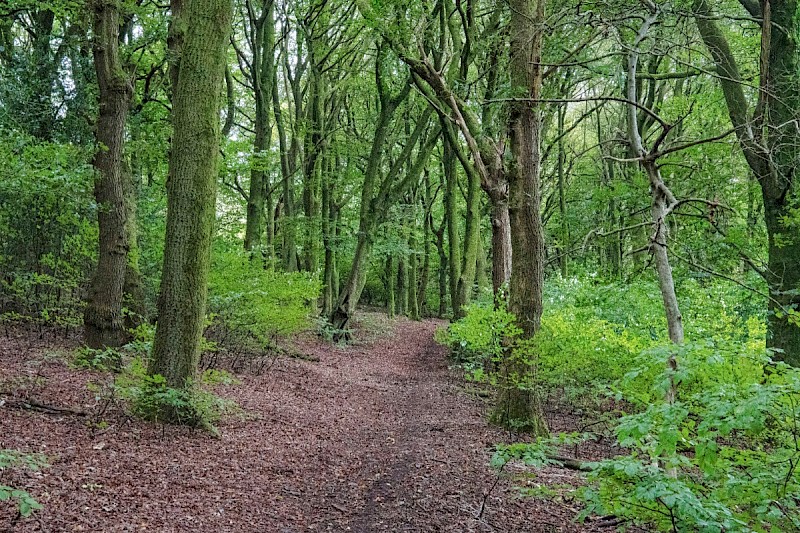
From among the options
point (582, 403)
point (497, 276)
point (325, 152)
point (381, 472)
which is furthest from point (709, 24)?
point (325, 152)

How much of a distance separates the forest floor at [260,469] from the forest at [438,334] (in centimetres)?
3

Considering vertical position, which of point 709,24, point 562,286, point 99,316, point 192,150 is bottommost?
point 99,316

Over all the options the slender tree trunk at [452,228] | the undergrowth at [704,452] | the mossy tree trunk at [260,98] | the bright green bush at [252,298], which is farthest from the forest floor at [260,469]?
the slender tree trunk at [452,228]

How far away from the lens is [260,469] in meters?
5.38

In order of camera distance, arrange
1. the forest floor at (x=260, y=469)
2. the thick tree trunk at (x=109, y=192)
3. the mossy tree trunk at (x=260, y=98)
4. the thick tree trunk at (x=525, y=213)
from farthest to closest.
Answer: the mossy tree trunk at (x=260, y=98) < the thick tree trunk at (x=109, y=192) < the thick tree trunk at (x=525, y=213) < the forest floor at (x=260, y=469)

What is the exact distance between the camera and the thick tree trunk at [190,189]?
6.04 meters

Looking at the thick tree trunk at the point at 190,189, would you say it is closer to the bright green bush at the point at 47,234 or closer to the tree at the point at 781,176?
the bright green bush at the point at 47,234

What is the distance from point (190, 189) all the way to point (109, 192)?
2.61 m

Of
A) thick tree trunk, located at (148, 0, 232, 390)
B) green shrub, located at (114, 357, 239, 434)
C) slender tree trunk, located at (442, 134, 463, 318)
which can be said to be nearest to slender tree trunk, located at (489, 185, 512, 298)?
slender tree trunk, located at (442, 134, 463, 318)

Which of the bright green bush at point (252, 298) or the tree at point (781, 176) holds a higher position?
the tree at point (781, 176)

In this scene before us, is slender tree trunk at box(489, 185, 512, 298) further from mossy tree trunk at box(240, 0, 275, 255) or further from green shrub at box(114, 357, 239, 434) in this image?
mossy tree trunk at box(240, 0, 275, 255)

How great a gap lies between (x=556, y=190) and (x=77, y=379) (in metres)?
Result: 24.4

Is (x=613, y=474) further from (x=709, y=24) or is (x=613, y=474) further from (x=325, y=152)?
(x=325, y=152)

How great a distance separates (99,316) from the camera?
304 inches
